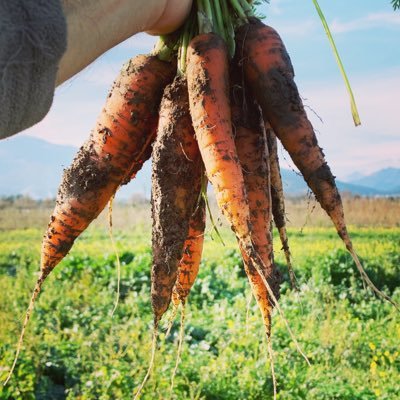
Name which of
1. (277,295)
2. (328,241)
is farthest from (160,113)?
(328,241)

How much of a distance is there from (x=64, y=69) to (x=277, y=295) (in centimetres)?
86

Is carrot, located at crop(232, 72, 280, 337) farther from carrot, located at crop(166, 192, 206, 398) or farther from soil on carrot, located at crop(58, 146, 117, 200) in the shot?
soil on carrot, located at crop(58, 146, 117, 200)

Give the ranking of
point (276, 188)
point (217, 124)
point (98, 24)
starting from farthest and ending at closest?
point (276, 188) → point (217, 124) → point (98, 24)

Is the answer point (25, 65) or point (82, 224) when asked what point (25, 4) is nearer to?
point (25, 65)

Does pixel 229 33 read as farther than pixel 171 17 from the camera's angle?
Yes

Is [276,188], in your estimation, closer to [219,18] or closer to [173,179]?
[173,179]

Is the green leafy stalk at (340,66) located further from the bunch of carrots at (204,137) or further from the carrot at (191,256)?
the carrot at (191,256)

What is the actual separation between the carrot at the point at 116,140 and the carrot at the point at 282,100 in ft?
0.64

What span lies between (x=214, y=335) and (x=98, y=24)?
13.0 ft

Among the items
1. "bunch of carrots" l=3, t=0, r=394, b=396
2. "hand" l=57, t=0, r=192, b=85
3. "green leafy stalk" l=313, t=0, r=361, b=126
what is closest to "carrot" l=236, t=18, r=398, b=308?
"bunch of carrots" l=3, t=0, r=394, b=396

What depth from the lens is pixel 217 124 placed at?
4.38ft

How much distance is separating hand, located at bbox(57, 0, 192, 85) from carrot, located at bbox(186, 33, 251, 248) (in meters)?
0.15

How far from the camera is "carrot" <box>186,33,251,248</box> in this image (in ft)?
4.21

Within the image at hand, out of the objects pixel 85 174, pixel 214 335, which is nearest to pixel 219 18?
pixel 85 174
